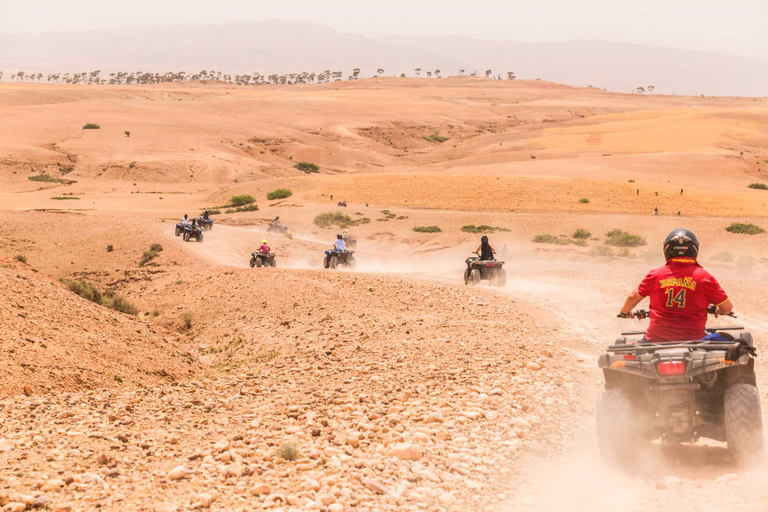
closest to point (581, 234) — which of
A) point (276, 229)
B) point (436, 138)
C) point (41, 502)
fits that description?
point (276, 229)

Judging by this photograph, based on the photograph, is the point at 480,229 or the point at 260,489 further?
the point at 480,229

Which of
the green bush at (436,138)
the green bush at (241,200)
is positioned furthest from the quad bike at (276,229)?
the green bush at (436,138)

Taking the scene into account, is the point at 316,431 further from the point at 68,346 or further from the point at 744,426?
the point at 68,346

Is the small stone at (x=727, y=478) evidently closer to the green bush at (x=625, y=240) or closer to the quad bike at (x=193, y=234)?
the quad bike at (x=193, y=234)

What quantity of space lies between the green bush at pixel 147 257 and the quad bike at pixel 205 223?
5.68 m

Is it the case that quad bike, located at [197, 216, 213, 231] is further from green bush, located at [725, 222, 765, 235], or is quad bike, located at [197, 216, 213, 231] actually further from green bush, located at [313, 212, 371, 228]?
green bush, located at [725, 222, 765, 235]

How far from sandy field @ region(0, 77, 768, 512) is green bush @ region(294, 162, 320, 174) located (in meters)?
28.1

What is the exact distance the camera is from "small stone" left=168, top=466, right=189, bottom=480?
22.8ft

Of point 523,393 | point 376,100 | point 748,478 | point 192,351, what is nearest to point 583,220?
point 192,351

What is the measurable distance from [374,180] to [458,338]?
4817 centimetres

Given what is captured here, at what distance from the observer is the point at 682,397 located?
693cm

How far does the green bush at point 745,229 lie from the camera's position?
38844 millimetres

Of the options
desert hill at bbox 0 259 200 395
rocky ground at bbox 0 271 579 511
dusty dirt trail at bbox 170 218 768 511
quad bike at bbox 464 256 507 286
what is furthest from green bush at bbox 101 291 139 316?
dusty dirt trail at bbox 170 218 768 511

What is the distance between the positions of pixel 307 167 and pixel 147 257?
5609 centimetres
